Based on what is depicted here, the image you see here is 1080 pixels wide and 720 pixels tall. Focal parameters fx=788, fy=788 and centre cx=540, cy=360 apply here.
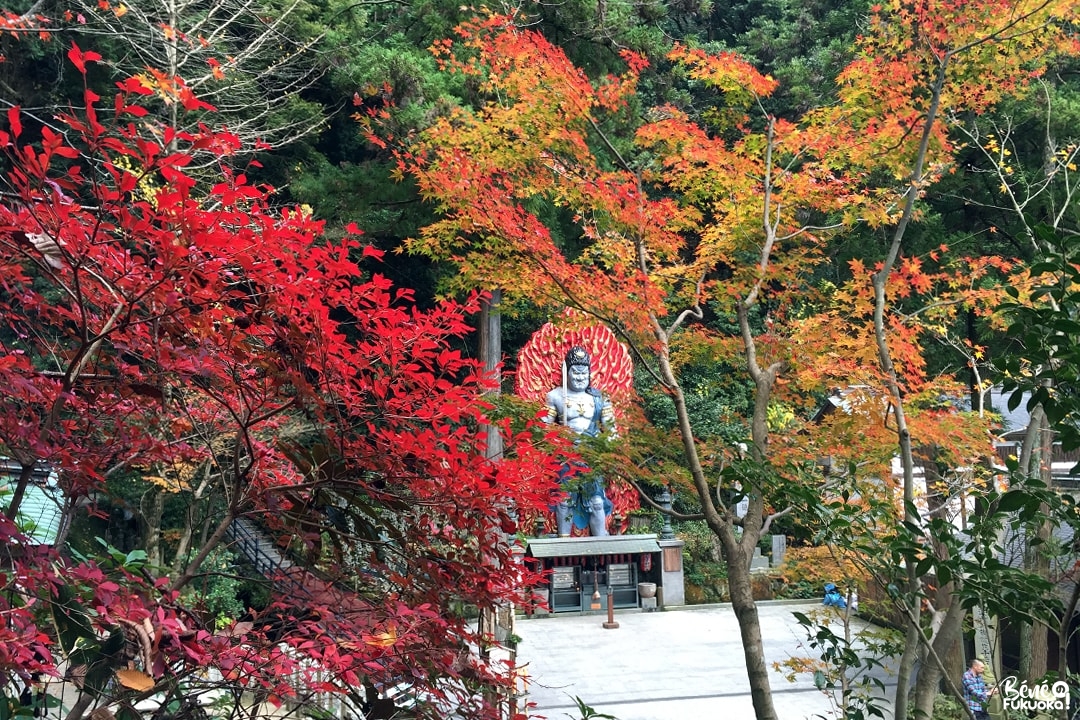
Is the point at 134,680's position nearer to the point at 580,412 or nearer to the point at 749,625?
the point at 749,625

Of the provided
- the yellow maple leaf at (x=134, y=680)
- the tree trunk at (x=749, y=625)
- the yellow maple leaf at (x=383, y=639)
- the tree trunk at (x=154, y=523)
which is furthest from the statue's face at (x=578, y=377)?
the yellow maple leaf at (x=134, y=680)

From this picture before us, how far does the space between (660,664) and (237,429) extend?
9976 mm

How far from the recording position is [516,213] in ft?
18.0

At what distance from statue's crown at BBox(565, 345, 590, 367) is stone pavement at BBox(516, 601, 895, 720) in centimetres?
473

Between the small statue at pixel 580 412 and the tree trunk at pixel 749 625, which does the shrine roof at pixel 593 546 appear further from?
the tree trunk at pixel 749 625

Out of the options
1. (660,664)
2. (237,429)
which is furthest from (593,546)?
(237,429)

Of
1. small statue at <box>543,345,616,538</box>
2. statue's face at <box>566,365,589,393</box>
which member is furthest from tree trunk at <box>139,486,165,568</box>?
statue's face at <box>566,365,589,393</box>

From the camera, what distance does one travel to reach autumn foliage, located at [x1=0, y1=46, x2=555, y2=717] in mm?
1962

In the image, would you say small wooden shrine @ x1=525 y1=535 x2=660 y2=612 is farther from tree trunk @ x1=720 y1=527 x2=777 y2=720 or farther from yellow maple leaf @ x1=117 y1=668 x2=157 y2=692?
yellow maple leaf @ x1=117 y1=668 x2=157 y2=692

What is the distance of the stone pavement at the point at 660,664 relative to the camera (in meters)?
9.30

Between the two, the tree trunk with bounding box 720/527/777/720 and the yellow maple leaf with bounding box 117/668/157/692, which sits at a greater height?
the yellow maple leaf with bounding box 117/668/157/692

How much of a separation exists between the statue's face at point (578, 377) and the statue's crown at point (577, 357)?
6 cm

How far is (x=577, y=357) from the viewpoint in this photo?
1559 cm

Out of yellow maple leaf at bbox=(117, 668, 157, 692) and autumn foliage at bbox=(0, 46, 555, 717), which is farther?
autumn foliage at bbox=(0, 46, 555, 717)
